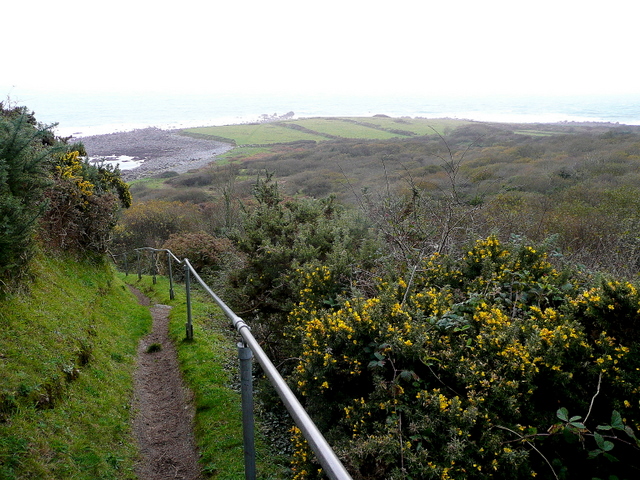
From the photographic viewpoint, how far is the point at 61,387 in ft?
13.0

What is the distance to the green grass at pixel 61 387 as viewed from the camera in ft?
10.3

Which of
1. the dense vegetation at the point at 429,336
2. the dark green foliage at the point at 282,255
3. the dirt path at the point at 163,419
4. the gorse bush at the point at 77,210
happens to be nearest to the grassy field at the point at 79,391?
the dirt path at the point at 163,419

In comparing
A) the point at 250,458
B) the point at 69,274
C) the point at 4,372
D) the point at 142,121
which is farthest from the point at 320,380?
the point at 142,121

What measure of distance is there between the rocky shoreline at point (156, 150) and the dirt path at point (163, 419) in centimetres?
5347

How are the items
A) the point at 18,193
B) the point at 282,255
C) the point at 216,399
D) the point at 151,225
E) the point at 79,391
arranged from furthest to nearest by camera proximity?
the point at 151,225 → the point at 282,255 → the point at 18,193 → the point at 216,399 → the point at 79,391

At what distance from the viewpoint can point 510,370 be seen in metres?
2.99

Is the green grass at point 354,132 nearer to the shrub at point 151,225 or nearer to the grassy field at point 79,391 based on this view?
the shrub at point 151,225

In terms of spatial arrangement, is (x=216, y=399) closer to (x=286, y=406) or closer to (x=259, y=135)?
(x=286, y=406)

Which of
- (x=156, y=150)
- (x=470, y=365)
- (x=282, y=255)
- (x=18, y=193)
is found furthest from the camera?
(x=156, y=150)

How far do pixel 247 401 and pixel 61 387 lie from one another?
9.32ft

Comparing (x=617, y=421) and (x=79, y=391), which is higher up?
(x=617, y=421)

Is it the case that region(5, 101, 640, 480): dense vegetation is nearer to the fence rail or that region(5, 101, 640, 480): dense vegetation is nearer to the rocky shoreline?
the fence rail

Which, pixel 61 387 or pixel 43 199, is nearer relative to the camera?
pixel 61 387

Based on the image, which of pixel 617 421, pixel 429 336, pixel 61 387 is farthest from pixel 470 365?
pixel 61 387
